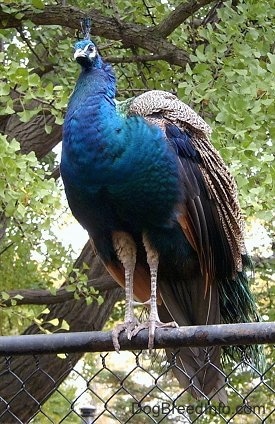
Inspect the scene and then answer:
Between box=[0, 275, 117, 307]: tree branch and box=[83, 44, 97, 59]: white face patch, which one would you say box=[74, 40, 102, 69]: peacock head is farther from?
box=[0, 275, 117, 307]: tree branch

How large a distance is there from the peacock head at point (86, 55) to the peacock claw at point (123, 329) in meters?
0.94

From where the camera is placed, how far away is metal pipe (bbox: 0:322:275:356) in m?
1.78

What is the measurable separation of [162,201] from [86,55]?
62 cm

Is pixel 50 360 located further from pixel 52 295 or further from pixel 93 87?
pixel 93 87

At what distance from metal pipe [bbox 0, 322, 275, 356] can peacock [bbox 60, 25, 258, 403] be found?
52 centimetres

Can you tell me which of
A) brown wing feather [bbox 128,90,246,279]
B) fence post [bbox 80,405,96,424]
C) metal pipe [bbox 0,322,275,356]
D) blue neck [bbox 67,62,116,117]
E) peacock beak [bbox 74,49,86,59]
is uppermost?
peacock beak [bbox 74,49,86,59]

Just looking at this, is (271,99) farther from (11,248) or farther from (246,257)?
(11,248)

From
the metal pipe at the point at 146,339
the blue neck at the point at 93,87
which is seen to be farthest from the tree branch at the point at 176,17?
the metal pipe at the point at 146,339

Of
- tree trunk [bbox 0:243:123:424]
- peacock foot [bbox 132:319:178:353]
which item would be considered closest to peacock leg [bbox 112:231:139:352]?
peacock foot [bbox 132:319:178:353]

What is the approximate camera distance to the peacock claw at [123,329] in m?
2.03

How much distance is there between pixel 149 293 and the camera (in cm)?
298

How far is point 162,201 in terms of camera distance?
8.71 feet

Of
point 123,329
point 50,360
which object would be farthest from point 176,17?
point 123,329

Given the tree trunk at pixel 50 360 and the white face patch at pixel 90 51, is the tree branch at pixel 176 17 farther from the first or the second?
the white face patch at pixel 90 51
